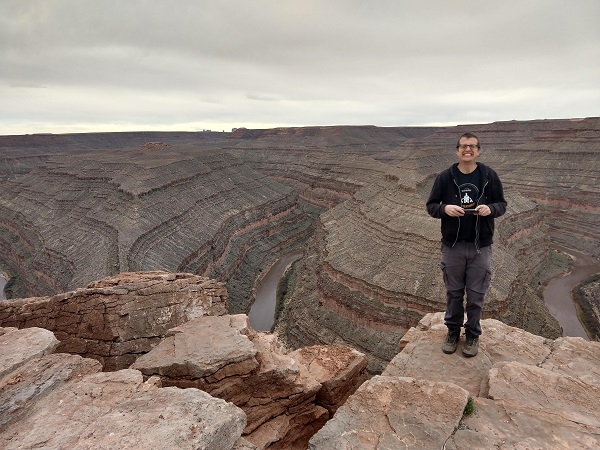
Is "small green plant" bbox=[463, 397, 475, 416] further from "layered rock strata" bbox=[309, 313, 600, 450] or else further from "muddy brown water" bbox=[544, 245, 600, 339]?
"muddy brown water" bbox=[544, 245, 600, 339]

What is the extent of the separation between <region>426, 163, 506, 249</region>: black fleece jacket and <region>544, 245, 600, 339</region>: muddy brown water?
3264 cm

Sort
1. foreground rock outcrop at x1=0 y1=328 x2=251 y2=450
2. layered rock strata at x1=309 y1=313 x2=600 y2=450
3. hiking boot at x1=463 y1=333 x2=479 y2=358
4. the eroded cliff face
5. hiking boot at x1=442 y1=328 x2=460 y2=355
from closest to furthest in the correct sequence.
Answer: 1. foreground rock outcrop at x1=0 y1=328 x2=251 y2=450
2. layered rock strata at x1=309 y1=313 x2=600 y2=450
3. hiking boot at x1=463 y1=333 x2=479 y2=358
4. hiking boot at x1=442 y1=328 x2=460 y2=355
5. the eroded cliff face

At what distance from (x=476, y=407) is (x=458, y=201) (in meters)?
3.59

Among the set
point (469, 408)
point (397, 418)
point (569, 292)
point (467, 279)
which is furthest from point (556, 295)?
point (397, 418)

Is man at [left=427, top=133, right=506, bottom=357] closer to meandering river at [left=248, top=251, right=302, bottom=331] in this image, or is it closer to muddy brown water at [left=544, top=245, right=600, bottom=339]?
meandering river at [left=248, top=251, right=302, bottom=331]

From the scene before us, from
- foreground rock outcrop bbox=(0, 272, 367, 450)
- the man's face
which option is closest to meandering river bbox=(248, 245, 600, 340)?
foreground rock outcrop bbox=(0, 272, 367, 450)

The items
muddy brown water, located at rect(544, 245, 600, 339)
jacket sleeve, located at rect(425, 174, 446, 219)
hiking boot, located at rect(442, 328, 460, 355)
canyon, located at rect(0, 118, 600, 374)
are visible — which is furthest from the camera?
muddy brown water, located at rect(544, 245, 600, 339)

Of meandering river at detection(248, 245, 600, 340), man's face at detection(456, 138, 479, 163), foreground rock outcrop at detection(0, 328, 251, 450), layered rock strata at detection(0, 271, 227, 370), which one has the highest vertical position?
man's face at detection(456, 138, 479, 163)

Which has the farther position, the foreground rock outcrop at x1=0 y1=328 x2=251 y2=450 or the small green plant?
the small green plant

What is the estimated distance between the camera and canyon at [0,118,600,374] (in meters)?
29.6

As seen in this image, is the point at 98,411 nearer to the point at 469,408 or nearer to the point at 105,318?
the point at 105,318

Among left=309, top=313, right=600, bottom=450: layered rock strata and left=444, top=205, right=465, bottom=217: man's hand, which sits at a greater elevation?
left=444, top=205, right=465, bottom=217: man's hand

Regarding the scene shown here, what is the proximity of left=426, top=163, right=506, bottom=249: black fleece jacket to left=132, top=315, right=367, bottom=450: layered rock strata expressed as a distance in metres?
3.93

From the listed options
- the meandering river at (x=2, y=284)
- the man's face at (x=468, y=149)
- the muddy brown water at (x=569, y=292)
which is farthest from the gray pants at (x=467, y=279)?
the meandering river at (x=2, y=284)
